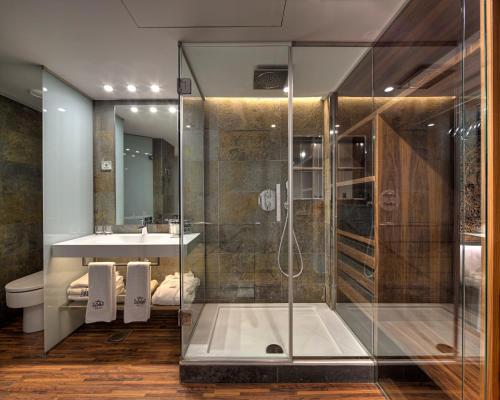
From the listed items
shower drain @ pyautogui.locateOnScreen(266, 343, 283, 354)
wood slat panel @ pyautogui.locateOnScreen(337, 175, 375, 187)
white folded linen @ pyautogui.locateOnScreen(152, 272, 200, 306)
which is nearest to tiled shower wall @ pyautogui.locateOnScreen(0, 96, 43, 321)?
white folded linen @ pyautogui.locateOnScreen(152, 272, 200, 306)

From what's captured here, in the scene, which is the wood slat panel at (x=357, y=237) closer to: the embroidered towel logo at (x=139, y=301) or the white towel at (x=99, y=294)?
the embroidered towel logo at (x=139, y=301)

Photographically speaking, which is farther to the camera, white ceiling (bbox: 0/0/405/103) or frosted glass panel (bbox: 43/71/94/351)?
frosted glass panel (bbox: 43/71/94/351)

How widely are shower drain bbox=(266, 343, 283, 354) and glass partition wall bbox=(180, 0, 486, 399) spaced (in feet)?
0.04

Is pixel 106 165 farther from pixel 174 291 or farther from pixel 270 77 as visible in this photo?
pixel 270 77

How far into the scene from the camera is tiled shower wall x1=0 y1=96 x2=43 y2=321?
8.88ft

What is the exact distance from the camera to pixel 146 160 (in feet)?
9.15

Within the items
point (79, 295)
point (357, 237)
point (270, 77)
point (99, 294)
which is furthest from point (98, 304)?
point (270, 77)

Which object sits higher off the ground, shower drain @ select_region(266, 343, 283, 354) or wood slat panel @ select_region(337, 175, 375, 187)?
wood slat panel @ select_region(337, 175, 375, 187)

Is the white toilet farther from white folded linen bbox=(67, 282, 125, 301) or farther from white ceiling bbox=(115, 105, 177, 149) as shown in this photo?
white ceiling bbox=(115, 105, 177, 149)

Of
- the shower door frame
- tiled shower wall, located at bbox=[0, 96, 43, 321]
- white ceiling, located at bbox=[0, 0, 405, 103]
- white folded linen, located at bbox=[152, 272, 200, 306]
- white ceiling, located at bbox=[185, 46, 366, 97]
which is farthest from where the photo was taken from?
tiled shower wall, located at bbox=[0, 96, 43, 321]

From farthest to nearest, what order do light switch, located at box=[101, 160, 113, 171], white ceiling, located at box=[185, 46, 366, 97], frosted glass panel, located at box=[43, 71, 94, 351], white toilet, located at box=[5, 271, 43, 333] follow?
light switch, located at box=[101, 160, 113, 171]
white toilet, located at box=[5, 271, 43, 333]
frosted glass panel, located at box=[43, 71, 94, 351]
white ceiling, located at box=[185, 46, 366, 97]

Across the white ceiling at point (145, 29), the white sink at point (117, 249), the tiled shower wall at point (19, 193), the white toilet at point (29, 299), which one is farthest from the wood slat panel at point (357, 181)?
the tiled shower wall at point (19, 193)

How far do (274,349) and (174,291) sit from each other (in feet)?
3.33

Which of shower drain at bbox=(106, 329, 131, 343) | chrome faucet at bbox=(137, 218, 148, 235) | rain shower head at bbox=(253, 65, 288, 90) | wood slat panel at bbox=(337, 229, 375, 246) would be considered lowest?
shower drain at bbox=(106, 329, 131, 343)
